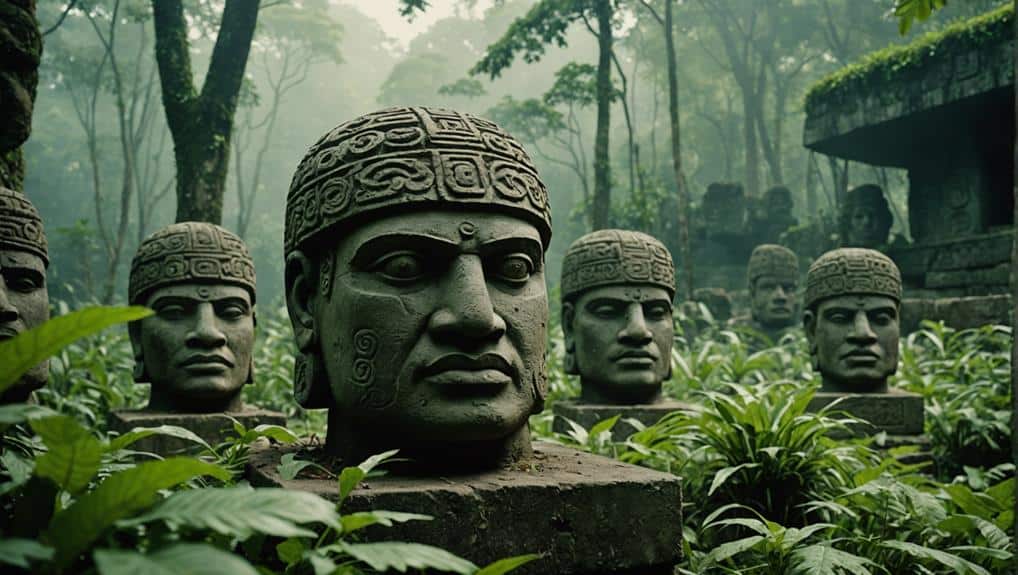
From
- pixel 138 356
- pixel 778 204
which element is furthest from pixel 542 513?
pixel 778 204

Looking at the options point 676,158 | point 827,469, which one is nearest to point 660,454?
point 827,469

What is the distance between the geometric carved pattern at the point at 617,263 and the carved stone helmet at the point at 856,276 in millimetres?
1652

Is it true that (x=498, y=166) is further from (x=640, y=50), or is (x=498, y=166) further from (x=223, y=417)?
(x=640, y=50)

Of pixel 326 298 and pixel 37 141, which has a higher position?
pixel 37 141

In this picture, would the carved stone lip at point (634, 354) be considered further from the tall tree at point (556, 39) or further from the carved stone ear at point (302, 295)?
the tall tree at point (556, 39)

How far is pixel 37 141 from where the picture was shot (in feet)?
93.4

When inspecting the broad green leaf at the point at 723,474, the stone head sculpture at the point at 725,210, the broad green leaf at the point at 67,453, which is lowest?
the broad green leaf at the point at 723,474

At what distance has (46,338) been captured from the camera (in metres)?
1.65

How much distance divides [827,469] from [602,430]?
120cm

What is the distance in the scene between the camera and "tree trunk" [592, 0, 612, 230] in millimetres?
13961

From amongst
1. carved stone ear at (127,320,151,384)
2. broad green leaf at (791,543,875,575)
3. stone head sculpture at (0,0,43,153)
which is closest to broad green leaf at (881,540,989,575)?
broad green leaf at (791,543,875,575)

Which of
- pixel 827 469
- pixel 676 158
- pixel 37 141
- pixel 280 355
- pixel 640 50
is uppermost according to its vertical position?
pixel 640 50

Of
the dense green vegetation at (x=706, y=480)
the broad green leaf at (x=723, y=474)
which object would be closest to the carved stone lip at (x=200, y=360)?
the dense green vegetation at (x=706, y=480)

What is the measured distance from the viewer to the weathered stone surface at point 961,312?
9812 millimetres
